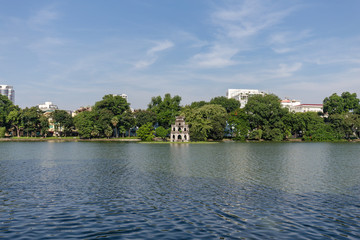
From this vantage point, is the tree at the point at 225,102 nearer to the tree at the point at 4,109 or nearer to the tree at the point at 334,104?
the tree at the point at 334,104

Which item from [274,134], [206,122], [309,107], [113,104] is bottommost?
[274,134]

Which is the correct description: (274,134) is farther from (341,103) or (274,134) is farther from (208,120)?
(341,103)

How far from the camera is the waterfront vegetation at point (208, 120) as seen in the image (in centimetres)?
12575

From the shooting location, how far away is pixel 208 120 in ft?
403

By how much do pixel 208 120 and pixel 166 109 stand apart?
92.9ft

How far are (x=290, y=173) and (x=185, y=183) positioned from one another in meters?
14.0

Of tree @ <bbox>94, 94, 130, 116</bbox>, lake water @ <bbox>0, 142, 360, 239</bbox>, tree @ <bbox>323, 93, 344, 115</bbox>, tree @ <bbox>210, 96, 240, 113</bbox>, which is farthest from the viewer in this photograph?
tree @ <bbox>210, 96, 240, 113</bbox>

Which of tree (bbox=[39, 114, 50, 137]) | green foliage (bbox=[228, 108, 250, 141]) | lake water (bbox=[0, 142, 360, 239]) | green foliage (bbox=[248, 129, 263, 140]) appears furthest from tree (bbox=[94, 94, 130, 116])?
lake water (bbox=[0, 142, 360, 239])

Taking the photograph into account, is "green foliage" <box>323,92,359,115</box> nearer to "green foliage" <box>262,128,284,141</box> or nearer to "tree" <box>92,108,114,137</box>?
"green foliage" <box>262,128,284,141</box>

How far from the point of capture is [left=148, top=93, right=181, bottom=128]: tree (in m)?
139

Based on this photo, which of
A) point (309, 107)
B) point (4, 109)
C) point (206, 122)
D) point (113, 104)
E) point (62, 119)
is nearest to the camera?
point (206, 122)

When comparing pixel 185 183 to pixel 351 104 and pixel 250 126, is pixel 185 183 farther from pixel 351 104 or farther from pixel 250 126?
pixel 351 104

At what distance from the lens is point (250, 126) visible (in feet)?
438

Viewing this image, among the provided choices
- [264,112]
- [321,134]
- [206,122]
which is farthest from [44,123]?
[321,134]
